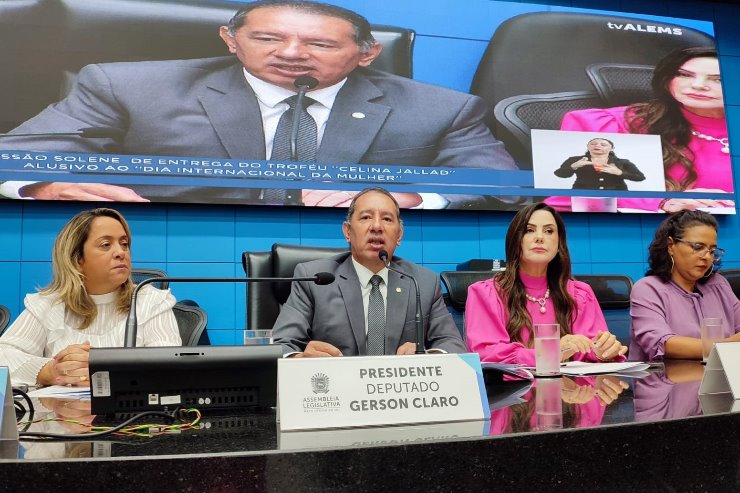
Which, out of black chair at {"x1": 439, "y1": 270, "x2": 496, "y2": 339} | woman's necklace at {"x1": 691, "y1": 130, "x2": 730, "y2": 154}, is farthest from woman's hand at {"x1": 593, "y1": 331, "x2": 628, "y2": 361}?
woman's necklace at {"x1": 691, "y1": 130, "x2": 730, "y2": 154}

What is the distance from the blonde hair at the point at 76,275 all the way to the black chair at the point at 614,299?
1.71m

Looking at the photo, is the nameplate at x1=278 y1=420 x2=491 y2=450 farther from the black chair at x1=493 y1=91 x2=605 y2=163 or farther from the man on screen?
the black chair at x1=493 y1=91 x2=605 y2=163

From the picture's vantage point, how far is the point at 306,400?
0.85m

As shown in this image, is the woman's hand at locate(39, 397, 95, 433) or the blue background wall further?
the blue background wall

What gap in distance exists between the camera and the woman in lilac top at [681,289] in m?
2.12

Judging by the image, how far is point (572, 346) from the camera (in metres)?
1.77

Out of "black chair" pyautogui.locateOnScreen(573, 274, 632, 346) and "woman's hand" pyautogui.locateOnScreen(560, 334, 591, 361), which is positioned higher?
"black chair" pyautogui.locateOnScreen(573, 274, 632, 346)

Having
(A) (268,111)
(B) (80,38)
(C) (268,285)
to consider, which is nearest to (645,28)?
(A) (268,111)

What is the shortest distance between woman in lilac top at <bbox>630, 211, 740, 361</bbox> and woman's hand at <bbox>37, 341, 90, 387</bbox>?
1591mm

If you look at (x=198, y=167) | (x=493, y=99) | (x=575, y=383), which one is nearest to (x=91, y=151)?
(x=198, y=167)

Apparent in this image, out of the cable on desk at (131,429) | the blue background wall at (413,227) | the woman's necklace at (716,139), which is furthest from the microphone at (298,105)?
the cable on desk at (131,429)

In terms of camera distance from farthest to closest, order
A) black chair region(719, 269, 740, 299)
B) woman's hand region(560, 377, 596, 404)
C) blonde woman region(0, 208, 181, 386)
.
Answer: black chair region(719, 269, 740, 299)
blonde woman region(0, 208, 181, 386)
woman's hand region(560, 377, 596, 404)

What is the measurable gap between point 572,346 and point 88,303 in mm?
1391

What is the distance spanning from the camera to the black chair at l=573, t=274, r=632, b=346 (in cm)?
263
